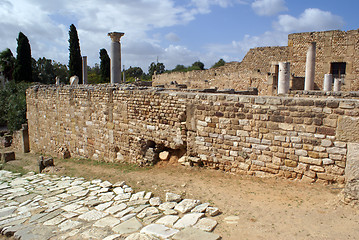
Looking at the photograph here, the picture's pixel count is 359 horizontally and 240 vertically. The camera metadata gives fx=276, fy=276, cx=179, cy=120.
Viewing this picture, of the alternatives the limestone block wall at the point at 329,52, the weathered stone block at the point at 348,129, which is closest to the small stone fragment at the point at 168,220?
the weathered stone block at the point at 348,129

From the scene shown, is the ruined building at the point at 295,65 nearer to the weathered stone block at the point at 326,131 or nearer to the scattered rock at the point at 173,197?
the weathered stone block at the point at 326,131

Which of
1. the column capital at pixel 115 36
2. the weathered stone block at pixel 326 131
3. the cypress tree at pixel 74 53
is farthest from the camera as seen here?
the cypress tree at pixel 74 53

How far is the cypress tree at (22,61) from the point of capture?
3309cm

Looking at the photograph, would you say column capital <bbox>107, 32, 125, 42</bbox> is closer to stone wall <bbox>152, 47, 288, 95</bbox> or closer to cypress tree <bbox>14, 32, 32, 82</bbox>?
stone wall <bbox>152, 47, 288, 95</bbox>

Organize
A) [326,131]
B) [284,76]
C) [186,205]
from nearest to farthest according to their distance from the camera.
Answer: [186,205], [326,131], [284,76]

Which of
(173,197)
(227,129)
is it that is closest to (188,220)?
(173,197)

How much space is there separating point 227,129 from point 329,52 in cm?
2209

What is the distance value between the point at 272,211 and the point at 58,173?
276 inches

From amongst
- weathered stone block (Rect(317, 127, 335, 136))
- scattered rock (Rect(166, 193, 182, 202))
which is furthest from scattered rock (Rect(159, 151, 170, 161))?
weathered stone block (Rect(317, 127, 335, 136))

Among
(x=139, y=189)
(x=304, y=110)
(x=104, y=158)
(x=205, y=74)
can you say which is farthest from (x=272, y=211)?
(x=205, y=74)

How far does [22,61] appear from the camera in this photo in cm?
3328

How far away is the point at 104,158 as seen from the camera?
9.91 meters

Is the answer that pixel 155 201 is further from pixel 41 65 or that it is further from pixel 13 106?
pixel 41 65

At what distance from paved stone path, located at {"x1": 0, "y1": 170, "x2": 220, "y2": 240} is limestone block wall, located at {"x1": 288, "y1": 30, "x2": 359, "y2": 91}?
22771mm
